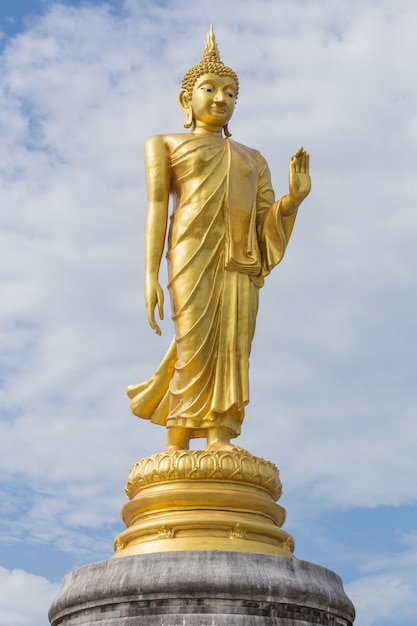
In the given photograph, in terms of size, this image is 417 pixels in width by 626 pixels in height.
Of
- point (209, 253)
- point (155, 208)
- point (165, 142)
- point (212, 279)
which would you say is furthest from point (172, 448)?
point (165, 142)

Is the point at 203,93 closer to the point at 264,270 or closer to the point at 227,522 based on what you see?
the point at 264,270

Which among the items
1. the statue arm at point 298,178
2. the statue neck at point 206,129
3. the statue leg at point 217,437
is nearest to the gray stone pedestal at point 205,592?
the statue leg at point 217,437

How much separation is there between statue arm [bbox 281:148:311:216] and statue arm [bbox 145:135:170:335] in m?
1.25

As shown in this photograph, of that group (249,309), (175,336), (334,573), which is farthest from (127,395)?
(334,573)

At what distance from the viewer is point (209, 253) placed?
922 centimetres

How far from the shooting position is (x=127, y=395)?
9492 millimetres

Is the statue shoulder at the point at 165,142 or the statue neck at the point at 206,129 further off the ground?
the statue neck at the point at 206,129

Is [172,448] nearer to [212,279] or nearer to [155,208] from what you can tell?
[212,279]

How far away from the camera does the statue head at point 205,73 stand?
9.92 meters

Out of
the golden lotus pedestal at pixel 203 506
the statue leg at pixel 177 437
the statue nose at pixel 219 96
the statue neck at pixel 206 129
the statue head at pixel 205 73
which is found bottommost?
the golden lotus pedestal at pixel 203 506

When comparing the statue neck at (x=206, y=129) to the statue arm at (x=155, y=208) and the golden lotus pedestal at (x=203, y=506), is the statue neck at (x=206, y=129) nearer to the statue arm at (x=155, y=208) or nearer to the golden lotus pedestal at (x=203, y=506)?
the statue arm at (x=155, y=208)

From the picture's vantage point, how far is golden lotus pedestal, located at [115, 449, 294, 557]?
7.87 meters

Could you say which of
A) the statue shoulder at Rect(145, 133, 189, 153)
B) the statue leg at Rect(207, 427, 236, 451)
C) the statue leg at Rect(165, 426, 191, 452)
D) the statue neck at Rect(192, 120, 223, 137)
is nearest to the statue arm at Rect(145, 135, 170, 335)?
the statue shoulder at Rect(145, 133, 189, 153)

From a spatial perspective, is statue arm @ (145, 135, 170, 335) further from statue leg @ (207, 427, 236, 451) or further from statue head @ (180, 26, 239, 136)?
statue leg @ (207, 427, 236, 451)
